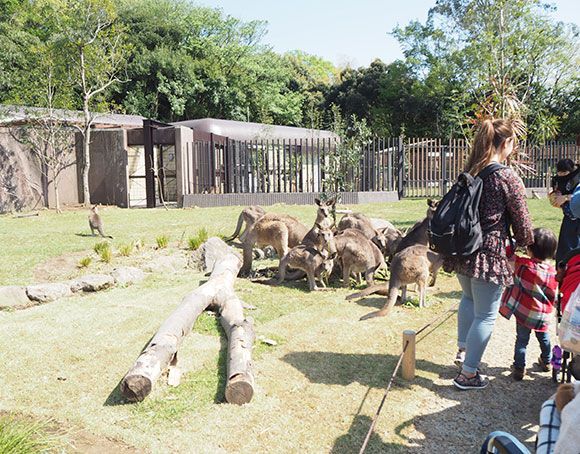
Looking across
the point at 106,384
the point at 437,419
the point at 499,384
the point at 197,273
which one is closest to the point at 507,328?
the point at 499,384

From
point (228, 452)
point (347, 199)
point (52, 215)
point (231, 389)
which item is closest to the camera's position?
point (228, 452)

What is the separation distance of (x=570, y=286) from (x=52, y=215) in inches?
598

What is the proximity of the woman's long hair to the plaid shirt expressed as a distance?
0.89 metres

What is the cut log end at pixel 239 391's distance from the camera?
361 cm

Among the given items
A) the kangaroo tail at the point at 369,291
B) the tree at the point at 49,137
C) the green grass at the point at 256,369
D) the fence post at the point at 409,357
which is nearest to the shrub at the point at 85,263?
the green grass at the point at 256,369

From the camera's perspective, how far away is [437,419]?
3.39 m

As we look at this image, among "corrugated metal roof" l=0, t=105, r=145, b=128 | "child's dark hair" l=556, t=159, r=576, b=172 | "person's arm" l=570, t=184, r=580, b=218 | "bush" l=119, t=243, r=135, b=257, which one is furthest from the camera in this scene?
"corrugated metal roof" l=0, t=105, r=145, b=128

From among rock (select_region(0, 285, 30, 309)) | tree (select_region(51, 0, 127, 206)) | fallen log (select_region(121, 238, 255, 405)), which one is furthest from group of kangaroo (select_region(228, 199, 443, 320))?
tree (select_region(51, 0, 127, 206))

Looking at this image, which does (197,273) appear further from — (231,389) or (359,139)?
(359,139)

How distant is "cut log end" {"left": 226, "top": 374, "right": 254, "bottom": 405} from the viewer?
3609 millimetres

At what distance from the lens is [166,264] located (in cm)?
820

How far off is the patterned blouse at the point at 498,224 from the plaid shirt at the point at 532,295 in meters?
0.43

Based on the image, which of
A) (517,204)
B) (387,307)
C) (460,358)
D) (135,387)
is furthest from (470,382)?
(135,387)

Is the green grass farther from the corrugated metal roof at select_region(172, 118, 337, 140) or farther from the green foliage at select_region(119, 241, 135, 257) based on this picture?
the corrugated metal roof at select_region(172, 118, 337, 140)
